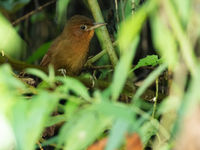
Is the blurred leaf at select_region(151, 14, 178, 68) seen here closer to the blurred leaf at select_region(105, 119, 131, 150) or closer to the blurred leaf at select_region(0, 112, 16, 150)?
the blurred leaf at select_region(105, 119, 131, 150)

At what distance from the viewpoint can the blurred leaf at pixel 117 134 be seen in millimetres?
1517

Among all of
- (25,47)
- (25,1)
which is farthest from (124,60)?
(25,47)

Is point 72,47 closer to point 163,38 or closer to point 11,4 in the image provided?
point 11,4

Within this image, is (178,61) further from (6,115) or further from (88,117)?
(6,115)

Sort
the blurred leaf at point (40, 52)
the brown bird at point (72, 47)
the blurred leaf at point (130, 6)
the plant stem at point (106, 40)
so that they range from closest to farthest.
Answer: the blurred leaf at point (130, 6) < the plant stem at point (106, 40) < the brown bird at point (72, 47) < the blurred leaf at point (40, 52)

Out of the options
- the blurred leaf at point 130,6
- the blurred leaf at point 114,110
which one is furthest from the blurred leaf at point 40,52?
the blurred leaf at point 114,110

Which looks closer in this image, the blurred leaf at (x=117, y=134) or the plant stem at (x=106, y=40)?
the blurred leaf at (x=117, y=134)

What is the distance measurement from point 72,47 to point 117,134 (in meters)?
2.92

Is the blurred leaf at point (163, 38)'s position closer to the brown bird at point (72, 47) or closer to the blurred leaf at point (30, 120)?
the blurred leaf at point (30, 120)

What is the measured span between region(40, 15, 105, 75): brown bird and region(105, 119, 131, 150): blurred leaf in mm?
2609

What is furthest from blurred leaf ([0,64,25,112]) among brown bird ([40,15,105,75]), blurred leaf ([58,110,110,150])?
brown bird ([40,15,105,75])

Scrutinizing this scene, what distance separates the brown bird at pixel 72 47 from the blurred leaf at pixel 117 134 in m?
2.61

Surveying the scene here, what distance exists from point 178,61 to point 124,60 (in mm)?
246

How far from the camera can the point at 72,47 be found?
4410 mm
